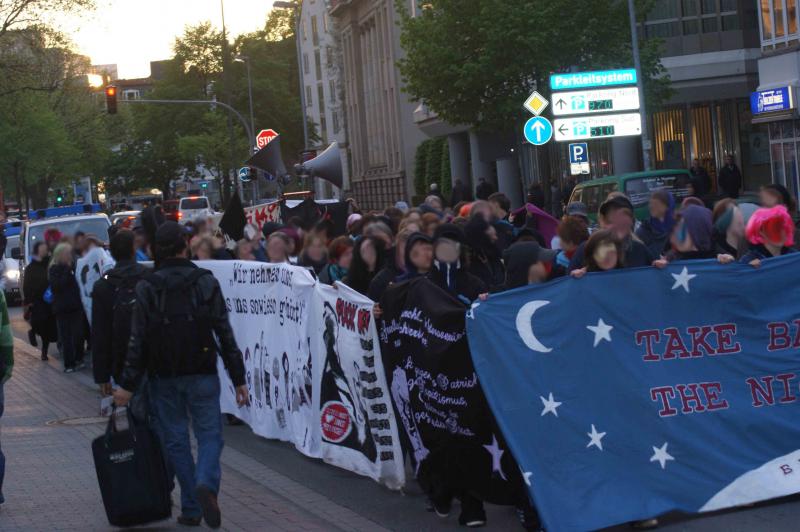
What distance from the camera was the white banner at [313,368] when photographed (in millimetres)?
9352

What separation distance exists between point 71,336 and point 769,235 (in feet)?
40.2

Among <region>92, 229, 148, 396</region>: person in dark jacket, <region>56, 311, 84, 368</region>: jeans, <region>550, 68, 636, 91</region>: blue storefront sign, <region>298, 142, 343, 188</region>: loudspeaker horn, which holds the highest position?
<region>550, 68, 636, 91</region>: blue storefront sign

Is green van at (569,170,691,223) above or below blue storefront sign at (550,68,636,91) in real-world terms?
below

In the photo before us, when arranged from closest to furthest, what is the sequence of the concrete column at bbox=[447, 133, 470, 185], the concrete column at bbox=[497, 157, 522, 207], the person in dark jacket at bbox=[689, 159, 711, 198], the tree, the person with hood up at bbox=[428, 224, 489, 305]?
the person with hood up at bbox=[428, 224, 489, 305] → the person in dark jacket at bbox=[689, 159, 711, 198] → the tree → the concrete column at bbox=[497, 157, 522, 207] → the concrete column at bbox=[447, 133, 470, 185]

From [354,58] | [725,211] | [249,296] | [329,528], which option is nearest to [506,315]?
[329,528]

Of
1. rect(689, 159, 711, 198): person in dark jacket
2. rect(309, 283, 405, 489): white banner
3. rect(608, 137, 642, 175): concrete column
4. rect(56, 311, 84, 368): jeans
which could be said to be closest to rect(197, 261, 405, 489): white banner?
rect(309, 283, 405, 489): white banner

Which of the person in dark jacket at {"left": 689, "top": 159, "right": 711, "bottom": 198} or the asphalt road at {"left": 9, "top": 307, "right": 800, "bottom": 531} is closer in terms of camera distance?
the asphalt road at {"left": 9, "top": 307, "right": 800, "bottom": 531}

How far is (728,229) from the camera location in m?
10.1

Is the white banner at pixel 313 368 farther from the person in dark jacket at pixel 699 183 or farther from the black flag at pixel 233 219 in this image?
the person in dark jacket at pixel 699 183

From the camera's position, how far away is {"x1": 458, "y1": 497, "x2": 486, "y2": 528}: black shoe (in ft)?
26.6

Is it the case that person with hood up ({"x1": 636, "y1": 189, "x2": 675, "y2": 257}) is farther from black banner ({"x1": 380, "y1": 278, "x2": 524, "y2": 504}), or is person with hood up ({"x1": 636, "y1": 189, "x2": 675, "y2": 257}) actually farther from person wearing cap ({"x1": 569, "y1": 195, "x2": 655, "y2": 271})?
black banner ({"x1": 380, "y1": 278, "x2": 524, "y2": 504})

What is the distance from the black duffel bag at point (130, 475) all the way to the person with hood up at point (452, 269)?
2052 mm

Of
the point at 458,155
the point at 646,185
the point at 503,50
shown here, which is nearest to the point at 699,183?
the point at 646,185

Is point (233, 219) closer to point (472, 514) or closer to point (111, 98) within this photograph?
point (472, 514)
